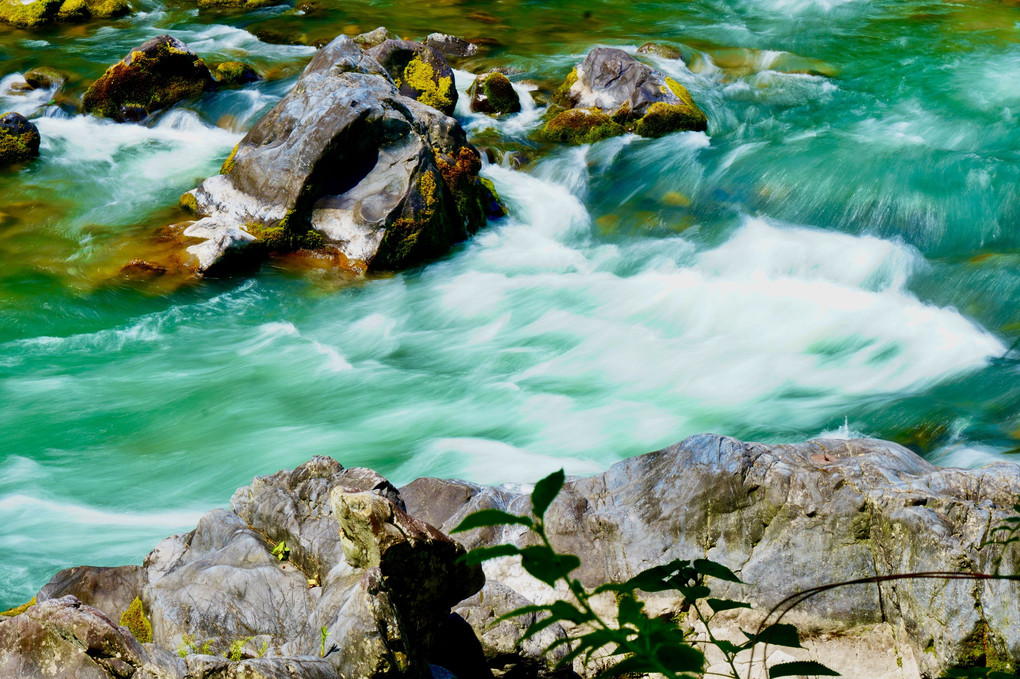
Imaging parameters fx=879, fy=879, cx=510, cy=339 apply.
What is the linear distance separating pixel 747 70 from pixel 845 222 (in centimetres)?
559

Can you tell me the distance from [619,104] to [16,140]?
9.04 metres

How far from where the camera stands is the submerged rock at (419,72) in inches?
534

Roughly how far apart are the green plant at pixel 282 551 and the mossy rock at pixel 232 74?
12.0 m

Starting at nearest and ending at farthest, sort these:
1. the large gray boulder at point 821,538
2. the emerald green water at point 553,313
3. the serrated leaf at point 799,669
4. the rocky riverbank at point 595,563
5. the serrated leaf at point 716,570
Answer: the serrated leaf at point 799,669 < the serrated leaf at point 716,570 < the rocky riverbank at point 595,563 < the large gray boulder at point 821,538 < the emerald green water at point 553,313

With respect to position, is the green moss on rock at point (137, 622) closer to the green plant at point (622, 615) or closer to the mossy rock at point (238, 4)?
the green plant at point (622, 615)

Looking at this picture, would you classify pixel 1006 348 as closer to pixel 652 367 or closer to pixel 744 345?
pixel 744 345

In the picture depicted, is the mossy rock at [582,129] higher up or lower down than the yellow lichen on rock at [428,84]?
lower down

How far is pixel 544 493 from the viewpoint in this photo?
1.08 m

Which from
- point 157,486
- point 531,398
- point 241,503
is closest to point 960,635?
point 241,503

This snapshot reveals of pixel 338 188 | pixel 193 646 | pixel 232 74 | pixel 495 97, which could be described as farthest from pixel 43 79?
pixel 193 646

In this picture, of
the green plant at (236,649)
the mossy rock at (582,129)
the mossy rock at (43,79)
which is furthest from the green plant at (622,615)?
the mossy rock at (43,79)

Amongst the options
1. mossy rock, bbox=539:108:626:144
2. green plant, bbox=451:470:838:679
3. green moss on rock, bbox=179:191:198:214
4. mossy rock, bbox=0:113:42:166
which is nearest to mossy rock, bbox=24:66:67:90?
mossy rock, bbox=0:113:42:166

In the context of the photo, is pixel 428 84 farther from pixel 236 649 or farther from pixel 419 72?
pixel 236 649

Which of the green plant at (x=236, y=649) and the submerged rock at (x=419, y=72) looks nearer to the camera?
the green plant at (x=236, y=649)
